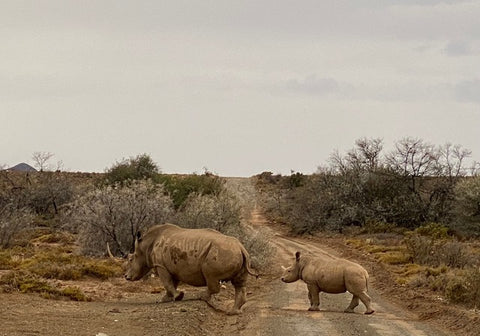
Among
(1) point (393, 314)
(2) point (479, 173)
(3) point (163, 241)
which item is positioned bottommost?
(1) point (393, 314)

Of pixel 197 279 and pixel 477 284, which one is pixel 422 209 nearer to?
pixel 477 284

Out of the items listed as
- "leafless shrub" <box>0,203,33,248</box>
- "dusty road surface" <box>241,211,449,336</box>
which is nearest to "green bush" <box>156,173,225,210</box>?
"leafless shrub" <box>0,203,33,248</box>

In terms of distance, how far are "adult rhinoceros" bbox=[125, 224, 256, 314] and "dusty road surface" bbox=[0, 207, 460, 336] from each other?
57 centimetres

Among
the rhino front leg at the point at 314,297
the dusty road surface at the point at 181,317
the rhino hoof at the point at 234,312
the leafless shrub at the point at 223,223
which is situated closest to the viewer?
the dusty road surface at the point at 181,317

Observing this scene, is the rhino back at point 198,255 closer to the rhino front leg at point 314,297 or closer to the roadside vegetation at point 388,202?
the rhino front leg at point 314,297

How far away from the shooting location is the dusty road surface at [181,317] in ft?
50.8

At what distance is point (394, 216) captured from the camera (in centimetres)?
5656

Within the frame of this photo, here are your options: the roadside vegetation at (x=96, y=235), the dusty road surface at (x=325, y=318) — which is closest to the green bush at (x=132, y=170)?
the roadside vegetation at (x=96, y=235)

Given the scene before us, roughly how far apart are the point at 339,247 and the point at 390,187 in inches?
547

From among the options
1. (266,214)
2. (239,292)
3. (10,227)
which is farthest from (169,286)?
(266,214)

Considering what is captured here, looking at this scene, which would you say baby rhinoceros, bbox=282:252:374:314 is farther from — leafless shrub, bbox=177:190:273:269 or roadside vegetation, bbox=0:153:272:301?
leafless shrub, bbox=177:190:273:269

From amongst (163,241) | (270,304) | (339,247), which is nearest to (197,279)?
(163,241)

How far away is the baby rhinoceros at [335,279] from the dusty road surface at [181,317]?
1.24 feet

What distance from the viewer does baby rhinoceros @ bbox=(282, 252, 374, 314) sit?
2031 cm
